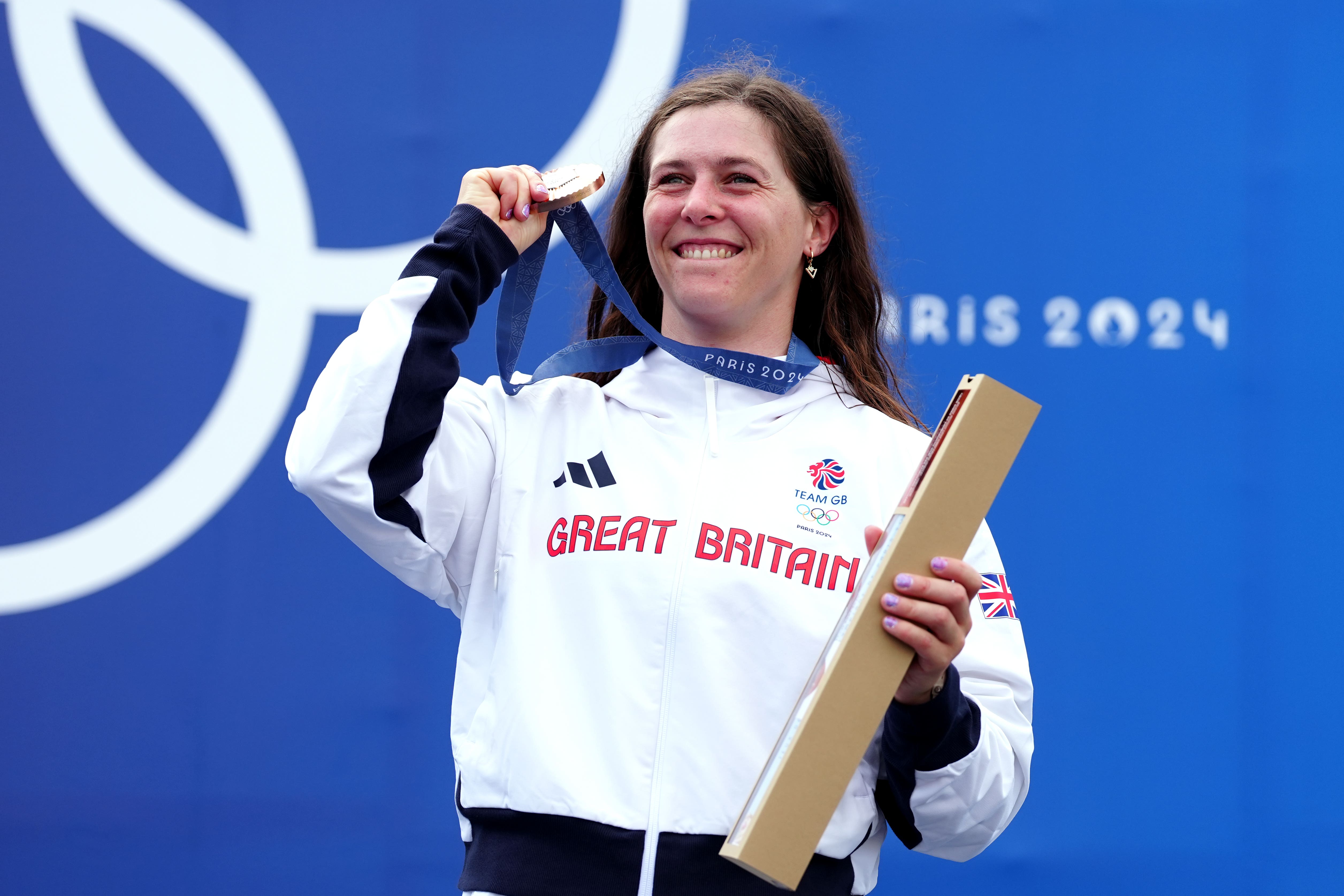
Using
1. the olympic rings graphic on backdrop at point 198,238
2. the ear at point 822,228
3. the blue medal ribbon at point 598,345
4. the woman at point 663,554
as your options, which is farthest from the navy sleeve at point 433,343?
the olympic rings graphic on backdrop at point 198,238

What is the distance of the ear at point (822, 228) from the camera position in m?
1.43

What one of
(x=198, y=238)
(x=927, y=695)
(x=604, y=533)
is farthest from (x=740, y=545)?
(x=198, y=238)

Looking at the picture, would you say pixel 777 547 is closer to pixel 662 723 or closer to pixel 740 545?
pixel 740 545

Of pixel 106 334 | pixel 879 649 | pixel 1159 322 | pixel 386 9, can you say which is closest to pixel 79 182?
pixel 106 334

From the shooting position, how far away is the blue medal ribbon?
1295mm

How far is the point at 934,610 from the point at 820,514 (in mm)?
273

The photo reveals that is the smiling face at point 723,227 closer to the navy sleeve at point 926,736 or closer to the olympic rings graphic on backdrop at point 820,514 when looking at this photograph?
the olympic rings graphic on backdrop at point 820,514

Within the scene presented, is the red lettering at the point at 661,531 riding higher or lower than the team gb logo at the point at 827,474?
lower

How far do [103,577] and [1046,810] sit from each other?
2.04 m

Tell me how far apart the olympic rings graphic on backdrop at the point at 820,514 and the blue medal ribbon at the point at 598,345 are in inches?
7.3

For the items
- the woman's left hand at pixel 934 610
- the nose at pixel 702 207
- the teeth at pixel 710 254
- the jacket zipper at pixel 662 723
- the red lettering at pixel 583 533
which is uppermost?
the nose at pixel 702 207

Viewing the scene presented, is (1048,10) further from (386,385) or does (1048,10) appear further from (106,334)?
(106,334)

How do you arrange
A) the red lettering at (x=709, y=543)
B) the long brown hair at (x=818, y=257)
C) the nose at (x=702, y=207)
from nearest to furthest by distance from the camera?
the red lettering at (x=709, y=543)
the nose at (x=702, y=207)
the long brown hair at (x=818, y=257)

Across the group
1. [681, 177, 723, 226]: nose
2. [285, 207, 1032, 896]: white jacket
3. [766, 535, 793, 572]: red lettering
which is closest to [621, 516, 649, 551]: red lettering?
[285, 207, 1032, 896]: white jacket
